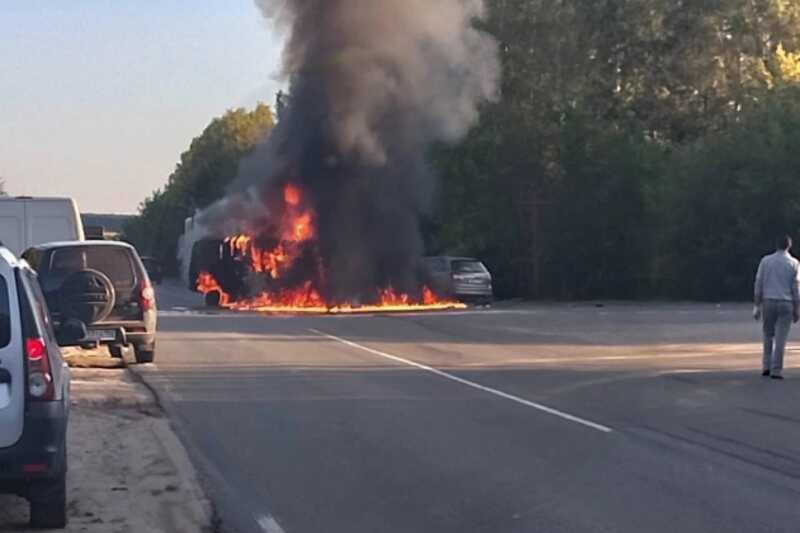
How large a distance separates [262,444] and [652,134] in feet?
144

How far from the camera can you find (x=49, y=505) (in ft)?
30.8

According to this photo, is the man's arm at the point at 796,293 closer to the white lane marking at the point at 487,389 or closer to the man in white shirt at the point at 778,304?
the man in white shirt at the point at 778,304

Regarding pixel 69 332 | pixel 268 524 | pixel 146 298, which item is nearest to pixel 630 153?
pixel 146 298

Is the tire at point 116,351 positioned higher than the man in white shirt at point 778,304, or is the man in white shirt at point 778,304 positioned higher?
the man in white shirt at point 778,304

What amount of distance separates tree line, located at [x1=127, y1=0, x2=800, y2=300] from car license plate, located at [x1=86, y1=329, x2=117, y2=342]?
28333 mm

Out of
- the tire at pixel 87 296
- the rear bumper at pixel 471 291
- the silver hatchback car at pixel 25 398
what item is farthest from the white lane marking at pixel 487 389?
the rear bumper at pixel 471 291

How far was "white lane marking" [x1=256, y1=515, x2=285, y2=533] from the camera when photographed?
9627 mm

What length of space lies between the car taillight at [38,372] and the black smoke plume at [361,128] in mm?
31981

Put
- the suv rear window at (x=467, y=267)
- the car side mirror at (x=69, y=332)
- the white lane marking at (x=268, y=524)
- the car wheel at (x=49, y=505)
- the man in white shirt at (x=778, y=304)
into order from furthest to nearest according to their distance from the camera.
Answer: the suv rear window at (x=467, y=267)
the man in white shirt at (x=778, y=304)
the car side mirror at (x=69, y=332)
the white lane marking at (x=268, y=524)
the car wheel at (x=49, y=505)

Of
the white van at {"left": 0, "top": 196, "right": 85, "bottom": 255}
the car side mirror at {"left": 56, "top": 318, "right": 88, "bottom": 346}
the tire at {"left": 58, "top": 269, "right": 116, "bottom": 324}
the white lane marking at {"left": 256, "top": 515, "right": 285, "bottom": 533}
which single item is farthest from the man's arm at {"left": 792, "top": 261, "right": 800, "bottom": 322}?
the white van at {"left": 0, "top": 196, "right": 85, "bottom": 255}

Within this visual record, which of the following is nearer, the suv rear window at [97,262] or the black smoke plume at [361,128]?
the suv rear window at [97,262]

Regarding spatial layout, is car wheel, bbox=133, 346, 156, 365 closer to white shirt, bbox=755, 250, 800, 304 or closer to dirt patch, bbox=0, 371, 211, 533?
dirt patch, bbox=0, 371, 211, 533

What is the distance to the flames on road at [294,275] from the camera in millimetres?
42688

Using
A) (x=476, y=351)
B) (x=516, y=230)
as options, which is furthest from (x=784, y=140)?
(x=476, y=351)
